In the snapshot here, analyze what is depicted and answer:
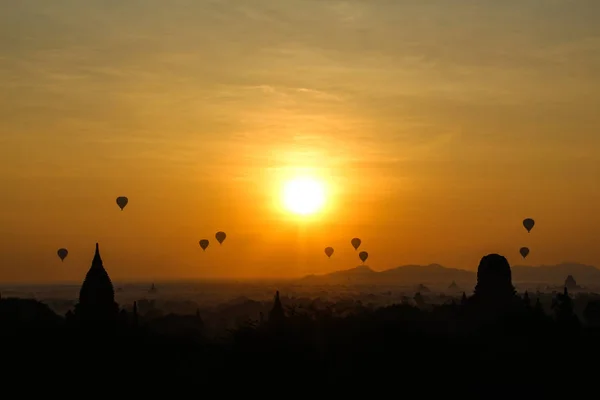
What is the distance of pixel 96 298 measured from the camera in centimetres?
10112

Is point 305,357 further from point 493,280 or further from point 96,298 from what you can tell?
point 493,280

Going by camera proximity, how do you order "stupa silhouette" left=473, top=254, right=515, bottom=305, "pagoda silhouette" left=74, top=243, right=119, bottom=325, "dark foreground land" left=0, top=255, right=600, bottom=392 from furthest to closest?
"stupa silhouette" left=473, top=254, right=515, bottom=305 → "pagoda silhouette" left=74, top=243, right=119, bottom=325 → "dark foreground land" left=0, top=255, right=600, bottom=392

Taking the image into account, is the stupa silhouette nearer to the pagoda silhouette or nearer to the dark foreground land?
the dark foreground land

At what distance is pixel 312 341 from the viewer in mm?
89938

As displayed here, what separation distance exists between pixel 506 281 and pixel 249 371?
5772 cm

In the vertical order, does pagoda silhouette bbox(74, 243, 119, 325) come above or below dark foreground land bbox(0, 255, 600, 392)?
above

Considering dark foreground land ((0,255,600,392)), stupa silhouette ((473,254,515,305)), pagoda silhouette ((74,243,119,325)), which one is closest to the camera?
dark foreground land ((0,255,600,392))

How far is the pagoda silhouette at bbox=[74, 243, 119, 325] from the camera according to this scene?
3910 inches

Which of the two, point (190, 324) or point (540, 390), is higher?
point (190, 324)

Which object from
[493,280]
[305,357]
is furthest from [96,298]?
[493,280]

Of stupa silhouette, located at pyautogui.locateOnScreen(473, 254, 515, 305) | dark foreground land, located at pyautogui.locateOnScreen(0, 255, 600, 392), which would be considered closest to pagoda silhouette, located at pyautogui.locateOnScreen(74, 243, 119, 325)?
dark foreground land, located at pyautogui.locateOnScreen(0, 255, 600, 392)

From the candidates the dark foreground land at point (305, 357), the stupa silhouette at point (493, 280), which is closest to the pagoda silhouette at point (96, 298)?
the dark foreground land at point (305, 357)

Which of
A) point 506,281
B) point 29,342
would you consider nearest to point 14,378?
point 29,342

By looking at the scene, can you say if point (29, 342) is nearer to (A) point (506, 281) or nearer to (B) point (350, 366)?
(B) point (350, 366)
